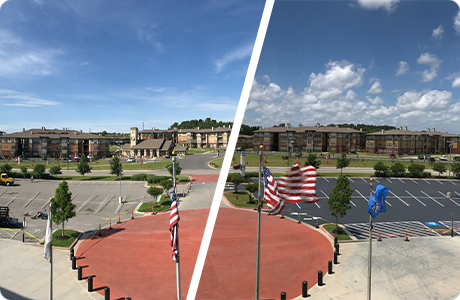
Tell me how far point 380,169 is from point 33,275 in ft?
53.5

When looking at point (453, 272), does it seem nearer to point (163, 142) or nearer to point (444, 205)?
point (444, 205)

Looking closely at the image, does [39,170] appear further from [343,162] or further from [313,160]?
[343,162]

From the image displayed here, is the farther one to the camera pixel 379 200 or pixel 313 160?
pixel 313 160

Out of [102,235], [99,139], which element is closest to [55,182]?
[99,139]

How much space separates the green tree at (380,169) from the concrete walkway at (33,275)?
12813 millimetres

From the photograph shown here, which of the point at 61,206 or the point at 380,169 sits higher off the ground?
the point at 380,169

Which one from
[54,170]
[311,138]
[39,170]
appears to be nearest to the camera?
[311,138]

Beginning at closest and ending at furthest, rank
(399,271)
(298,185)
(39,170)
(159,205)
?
(298,185) < (399,271) < (159,205) < (39,170)

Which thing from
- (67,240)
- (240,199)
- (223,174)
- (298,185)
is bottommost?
(67,240)

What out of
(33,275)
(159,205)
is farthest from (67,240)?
(159,205)

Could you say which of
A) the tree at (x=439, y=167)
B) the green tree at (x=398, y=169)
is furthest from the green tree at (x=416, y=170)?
the tree at (x=439, y=167)

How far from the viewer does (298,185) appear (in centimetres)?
583

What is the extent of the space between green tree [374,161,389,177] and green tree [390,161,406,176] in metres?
0.27

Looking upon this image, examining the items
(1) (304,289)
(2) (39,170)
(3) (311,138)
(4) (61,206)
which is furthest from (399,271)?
(2) (39,170)
